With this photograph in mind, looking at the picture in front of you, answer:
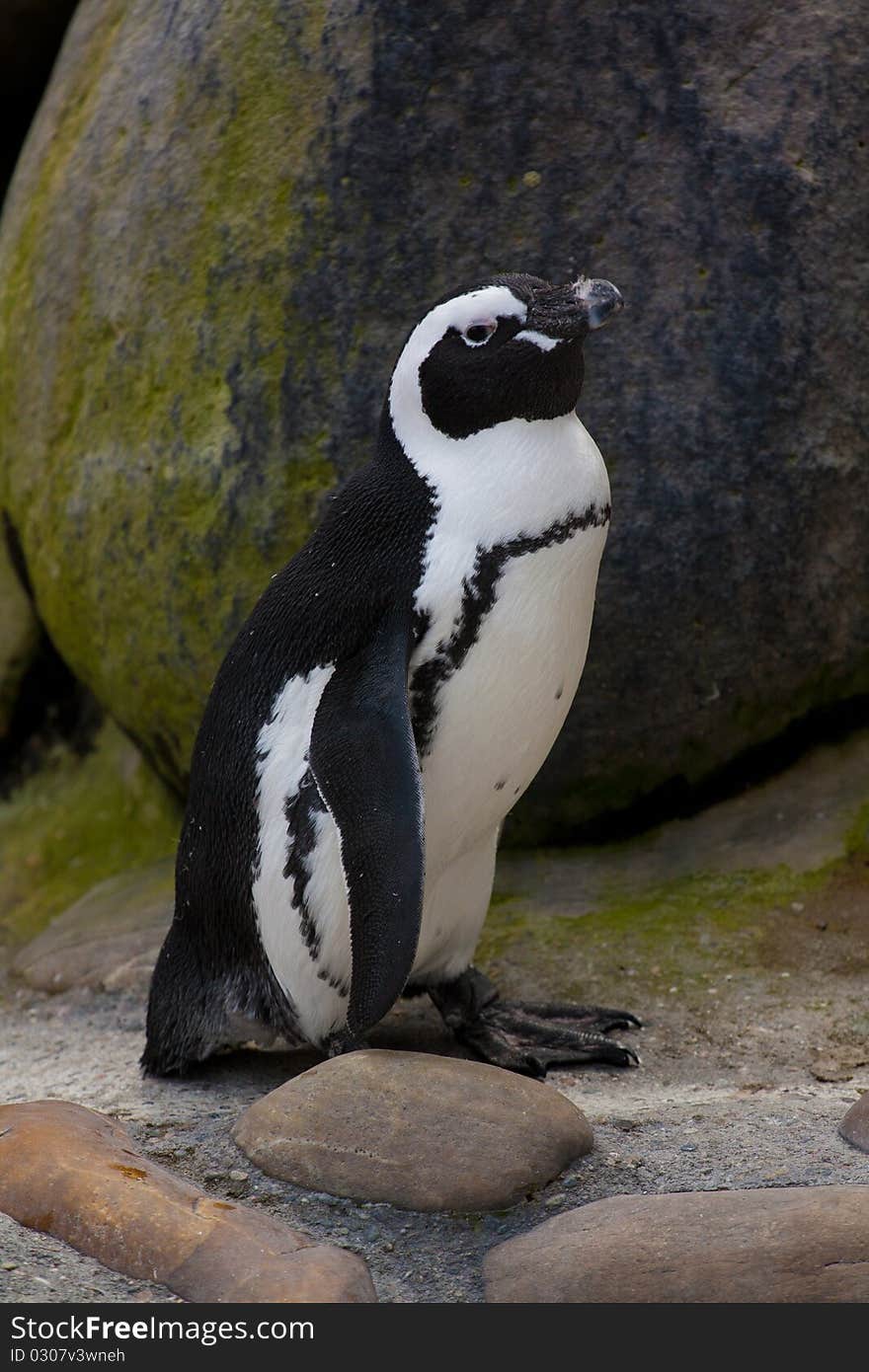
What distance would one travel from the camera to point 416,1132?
6.90 feet

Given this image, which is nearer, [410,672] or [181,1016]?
[410,672]

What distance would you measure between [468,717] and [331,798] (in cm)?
25

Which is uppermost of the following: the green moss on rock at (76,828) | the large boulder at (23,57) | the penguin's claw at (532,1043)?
the large boulder at (23,57)

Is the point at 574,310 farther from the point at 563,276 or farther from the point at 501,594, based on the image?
the point at 563,276

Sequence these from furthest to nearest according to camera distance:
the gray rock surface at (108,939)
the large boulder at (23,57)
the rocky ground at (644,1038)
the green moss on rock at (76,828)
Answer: the large boulder at (23,57), the green moss on rock at (76,828), the gray rock surface at (108,939), the rocky ground at (644,1038)

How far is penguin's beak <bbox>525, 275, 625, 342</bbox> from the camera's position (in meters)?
2.32

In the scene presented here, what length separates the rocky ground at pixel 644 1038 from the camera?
2.04m

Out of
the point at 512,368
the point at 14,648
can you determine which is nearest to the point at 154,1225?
the point at 512,368

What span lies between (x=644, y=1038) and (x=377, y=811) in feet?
2.94

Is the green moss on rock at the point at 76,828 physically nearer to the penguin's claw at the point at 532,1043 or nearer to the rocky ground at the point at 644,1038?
the rocky ground at the point at 644,1038

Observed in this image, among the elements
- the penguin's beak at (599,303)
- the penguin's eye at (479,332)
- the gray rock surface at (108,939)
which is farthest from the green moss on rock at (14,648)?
the penguin's beak at (599,303)

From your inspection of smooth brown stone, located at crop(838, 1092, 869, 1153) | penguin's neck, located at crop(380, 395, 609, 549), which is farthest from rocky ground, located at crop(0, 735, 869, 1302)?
penguin's neck, located at crop(380, 395, 609, 549)

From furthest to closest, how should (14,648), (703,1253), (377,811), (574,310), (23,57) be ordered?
(23,57)
(14,648)
(574,310)
(377,811)
(703,1253)

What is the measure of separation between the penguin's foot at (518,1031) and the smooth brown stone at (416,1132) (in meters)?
0.42
